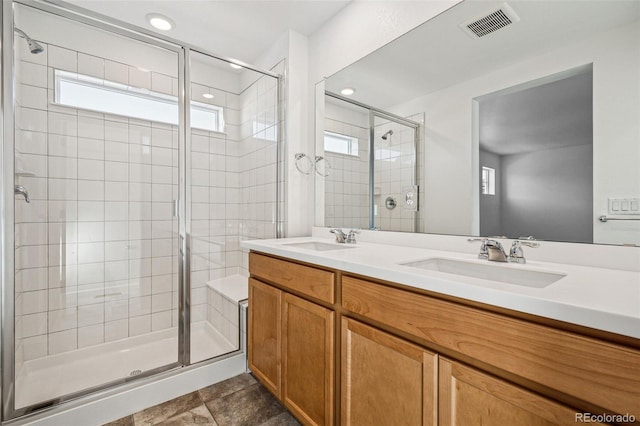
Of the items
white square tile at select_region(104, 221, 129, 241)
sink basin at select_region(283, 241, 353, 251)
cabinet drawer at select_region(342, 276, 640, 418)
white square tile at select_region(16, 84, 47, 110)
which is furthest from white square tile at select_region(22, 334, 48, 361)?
cabinet drawer at select_region(342, 276, 640, 418)

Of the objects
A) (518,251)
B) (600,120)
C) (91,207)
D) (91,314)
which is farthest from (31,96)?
(600,120)

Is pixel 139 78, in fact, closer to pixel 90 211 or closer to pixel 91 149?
pixel 91 149

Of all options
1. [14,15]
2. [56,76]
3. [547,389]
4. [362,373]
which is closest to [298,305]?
[362,373]

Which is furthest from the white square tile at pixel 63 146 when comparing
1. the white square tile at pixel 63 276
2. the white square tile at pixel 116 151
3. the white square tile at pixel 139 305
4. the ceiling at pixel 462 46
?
the ceiling at pixel 462 46

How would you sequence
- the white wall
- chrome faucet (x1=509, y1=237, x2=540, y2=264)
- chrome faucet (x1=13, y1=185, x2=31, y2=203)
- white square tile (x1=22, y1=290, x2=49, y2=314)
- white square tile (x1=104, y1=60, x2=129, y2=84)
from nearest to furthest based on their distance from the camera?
the white wall, chrome faucet (x1=509, y1=237, x2=540, y2=264), chrome faucet (x1=13, y1=185, x2=31, y2=203), white square tile (x1=22, y1=290, x2=49, y2=314), white square tile (x1=104, y1=60, x2=129, y2=84)

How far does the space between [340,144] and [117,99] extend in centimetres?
165

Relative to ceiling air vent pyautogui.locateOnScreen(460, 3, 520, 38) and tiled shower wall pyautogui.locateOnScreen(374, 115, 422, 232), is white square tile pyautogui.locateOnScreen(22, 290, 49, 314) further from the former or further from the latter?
ceiling air vent pyautogui.locateOnScreen(460, 3, 520, 38)

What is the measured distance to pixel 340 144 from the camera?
6.70 feet

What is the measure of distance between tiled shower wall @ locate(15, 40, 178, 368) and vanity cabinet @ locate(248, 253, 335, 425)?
2.69 ft

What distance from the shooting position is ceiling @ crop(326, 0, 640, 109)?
102 cm

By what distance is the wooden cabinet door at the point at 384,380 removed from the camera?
2.68ft

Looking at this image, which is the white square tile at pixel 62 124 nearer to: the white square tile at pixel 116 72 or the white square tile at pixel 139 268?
the white square tile at pixel 116 72

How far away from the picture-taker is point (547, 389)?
0.61 meters

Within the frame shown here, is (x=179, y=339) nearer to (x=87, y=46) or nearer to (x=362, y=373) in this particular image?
(x=362, y=373)
